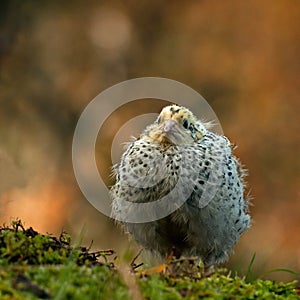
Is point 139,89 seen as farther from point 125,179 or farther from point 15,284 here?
Answer: point 15,284

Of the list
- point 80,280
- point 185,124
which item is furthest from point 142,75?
point 80,280

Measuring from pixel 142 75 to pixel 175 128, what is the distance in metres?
4.59

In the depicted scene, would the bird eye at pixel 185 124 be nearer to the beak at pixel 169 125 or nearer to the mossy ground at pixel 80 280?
the beak at pixel 169 125

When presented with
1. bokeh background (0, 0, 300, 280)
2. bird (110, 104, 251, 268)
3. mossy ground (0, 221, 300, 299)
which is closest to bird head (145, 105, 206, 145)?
bird (110, 104, 251, 268)

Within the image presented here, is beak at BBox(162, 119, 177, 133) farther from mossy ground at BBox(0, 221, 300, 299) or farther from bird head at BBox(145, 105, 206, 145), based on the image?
mossy ground at BBox(0, 221, 300, 299)

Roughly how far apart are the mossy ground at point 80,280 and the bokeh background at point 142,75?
199 inches

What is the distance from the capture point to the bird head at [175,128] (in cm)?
412

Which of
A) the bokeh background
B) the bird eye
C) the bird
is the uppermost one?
the bokeh background

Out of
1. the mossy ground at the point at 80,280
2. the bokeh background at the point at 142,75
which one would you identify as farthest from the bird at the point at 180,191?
the bokeh background at the point at 142,75

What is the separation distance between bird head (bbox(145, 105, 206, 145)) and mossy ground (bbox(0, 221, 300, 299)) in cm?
128

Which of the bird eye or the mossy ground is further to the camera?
the bird eye

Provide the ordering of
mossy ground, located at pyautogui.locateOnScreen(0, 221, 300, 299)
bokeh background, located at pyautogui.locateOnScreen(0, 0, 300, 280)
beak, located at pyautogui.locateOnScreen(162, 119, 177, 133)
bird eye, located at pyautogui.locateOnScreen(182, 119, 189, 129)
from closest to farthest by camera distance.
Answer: mossy ground, located at pyautogui.locateOnScreen(0, 221, 300, 299), beak, located at pyautogui.locateOnScreen(162, 119, 177, 133), bird eye, located at pyautogui.locateOnScreen(182, 119, 189, 129), bokeh background, located at pyautogui.locateOnScreen(0, 0, 300, 280)

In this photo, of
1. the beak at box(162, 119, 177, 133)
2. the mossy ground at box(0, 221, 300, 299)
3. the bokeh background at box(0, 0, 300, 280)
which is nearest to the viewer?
the mossy ground at box(0, 221, 300, 299)

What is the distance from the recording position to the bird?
3889mm
